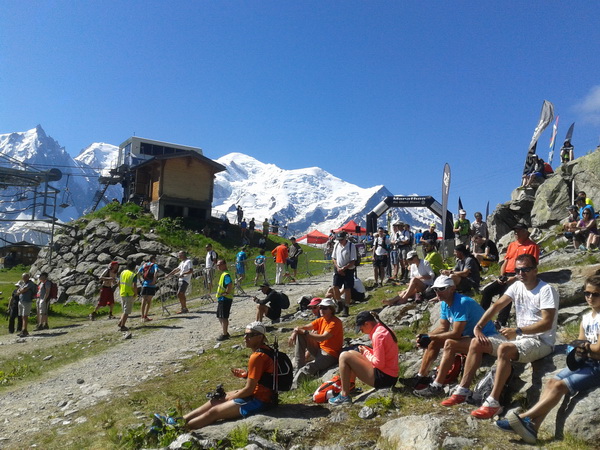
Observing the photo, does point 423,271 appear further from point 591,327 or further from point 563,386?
point 563,386

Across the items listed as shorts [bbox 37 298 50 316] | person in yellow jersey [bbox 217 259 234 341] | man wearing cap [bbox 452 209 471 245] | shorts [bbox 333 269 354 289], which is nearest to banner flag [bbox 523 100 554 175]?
man wearing cap [bbox 452 209 471 245]

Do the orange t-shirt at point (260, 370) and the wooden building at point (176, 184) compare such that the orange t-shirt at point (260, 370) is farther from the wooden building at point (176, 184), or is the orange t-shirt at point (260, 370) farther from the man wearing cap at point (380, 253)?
the wooden building at point (176, 184)

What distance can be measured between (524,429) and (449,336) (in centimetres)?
177

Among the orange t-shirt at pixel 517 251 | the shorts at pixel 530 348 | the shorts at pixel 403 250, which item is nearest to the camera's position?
the shorts at pixel 530 348

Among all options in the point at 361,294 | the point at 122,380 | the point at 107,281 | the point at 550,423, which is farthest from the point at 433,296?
the point at 107,281

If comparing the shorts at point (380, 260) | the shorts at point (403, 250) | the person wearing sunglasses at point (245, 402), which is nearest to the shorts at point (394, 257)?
the shorts at point (403, 250)

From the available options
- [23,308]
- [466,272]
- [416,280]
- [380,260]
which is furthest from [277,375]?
[23,308]

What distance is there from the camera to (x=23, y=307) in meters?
16.2

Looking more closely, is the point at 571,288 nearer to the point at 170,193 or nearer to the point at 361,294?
the point at 361,294

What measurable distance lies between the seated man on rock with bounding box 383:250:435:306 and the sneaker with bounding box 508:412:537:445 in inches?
231

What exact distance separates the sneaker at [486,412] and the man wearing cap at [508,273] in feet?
8.68

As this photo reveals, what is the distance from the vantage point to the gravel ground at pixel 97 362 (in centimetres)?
822

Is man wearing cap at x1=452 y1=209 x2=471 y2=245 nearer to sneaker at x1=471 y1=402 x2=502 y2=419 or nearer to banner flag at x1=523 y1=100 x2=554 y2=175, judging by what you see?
banner flag at x1=523 y1=100 x2=554 y2=175

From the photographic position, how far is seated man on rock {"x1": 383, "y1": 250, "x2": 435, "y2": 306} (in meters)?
11.0
